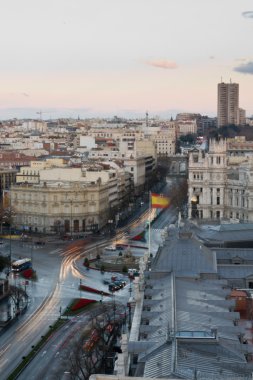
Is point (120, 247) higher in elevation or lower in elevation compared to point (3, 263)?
lower

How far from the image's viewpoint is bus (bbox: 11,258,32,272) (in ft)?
221

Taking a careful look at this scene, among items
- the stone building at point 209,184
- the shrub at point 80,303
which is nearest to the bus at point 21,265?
the shrub at point 80,303

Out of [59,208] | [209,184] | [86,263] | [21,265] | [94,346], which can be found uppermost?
[209,184]

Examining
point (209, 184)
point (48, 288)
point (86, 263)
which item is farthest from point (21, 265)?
point (209, 184)

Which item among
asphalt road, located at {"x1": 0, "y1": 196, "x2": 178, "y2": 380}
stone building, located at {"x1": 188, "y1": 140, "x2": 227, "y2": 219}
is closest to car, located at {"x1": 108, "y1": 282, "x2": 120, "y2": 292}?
asphalt road, located at {"x1": 0, "y1": 196, "x2": 178, "y2": 380}

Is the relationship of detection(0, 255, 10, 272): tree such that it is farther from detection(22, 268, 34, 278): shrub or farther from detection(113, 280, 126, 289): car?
detection(113, 280, 126, 289): car

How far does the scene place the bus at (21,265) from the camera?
67500 millimetres

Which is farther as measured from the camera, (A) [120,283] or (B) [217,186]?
(B) [217,186]

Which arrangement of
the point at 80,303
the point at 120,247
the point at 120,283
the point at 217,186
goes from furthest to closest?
1. the point at 217,186
2. the point at 120,247
3. the point at 120,283
4. the point at 80,303

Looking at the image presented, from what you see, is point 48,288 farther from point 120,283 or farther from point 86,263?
point 86,263

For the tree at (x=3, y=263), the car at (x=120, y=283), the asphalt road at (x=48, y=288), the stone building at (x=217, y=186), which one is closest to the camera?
the asphalt road at (x=48, y=288)

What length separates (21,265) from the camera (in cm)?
6812

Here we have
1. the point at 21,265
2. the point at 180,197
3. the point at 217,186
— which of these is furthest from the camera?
the point at 180,197

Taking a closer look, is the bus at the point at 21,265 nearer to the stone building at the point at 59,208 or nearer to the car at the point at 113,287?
the car at the point at 113,287
